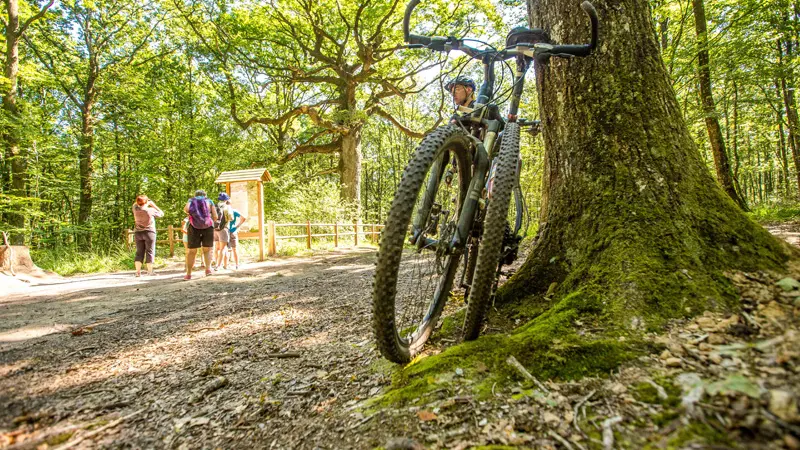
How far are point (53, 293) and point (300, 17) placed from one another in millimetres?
12303

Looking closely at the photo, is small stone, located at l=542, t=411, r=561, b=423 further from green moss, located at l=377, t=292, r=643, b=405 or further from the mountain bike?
the mountain bike

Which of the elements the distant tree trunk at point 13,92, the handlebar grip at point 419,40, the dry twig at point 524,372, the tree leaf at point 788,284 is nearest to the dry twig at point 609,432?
the dry twig at point 524,372

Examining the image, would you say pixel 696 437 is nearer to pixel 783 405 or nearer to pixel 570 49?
pixel 783 405

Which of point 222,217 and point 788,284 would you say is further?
point 222,217

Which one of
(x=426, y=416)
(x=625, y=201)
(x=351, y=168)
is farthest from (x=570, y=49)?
(x=351, y=168)

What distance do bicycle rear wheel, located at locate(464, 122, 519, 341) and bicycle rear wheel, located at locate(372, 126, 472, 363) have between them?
12.4 inches

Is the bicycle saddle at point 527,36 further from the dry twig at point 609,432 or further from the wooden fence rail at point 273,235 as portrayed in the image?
the wooden fence rail at point 273,235

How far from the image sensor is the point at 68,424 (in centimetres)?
160

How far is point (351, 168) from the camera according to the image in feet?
57.2

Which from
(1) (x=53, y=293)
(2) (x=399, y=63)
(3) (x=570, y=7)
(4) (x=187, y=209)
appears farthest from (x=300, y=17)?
(3) (x=570, y=7)

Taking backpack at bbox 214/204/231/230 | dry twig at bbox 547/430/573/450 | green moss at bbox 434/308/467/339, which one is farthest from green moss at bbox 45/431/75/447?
backpack at bbox 214/204/231/230

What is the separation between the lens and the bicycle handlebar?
1.96 m

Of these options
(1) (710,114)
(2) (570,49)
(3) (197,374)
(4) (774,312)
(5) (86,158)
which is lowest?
(3) (197,374)

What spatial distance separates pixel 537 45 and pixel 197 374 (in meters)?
2.89
